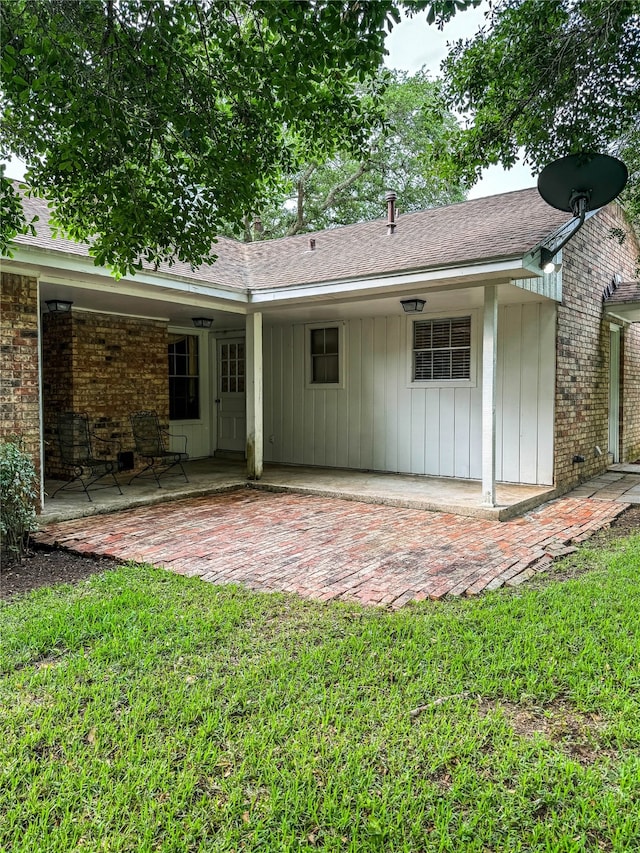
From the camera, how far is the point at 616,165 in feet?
17.5

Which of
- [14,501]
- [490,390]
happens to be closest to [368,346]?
[490,390]

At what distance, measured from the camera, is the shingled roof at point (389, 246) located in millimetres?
6113

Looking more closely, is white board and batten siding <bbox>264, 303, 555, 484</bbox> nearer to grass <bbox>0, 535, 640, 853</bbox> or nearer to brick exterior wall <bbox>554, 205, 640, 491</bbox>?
brick exterior wall <bbox>554, 205, 640, 491</bbox>

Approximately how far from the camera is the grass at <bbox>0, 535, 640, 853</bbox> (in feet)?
6.13

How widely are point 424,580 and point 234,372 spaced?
24.5ft

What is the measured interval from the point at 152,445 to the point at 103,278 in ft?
9.41

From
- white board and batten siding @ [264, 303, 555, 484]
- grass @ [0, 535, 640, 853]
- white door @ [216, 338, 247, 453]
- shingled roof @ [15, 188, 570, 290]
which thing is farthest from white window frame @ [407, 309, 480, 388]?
grass @ [0, 535, 640, 853]

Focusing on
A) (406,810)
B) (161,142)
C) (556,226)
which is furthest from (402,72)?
(406,810)

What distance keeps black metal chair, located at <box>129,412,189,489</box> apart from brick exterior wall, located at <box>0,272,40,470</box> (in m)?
2.11

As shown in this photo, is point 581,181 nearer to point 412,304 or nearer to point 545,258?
point 545,258

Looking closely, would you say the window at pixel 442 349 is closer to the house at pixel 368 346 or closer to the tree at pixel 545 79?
the house at pixel 368 346

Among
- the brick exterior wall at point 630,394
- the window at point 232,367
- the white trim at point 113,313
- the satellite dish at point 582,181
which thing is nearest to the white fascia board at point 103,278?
the white trim at point 113,313

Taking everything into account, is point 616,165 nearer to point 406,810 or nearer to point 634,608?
point 634,608

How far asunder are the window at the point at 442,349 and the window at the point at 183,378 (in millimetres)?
4356
